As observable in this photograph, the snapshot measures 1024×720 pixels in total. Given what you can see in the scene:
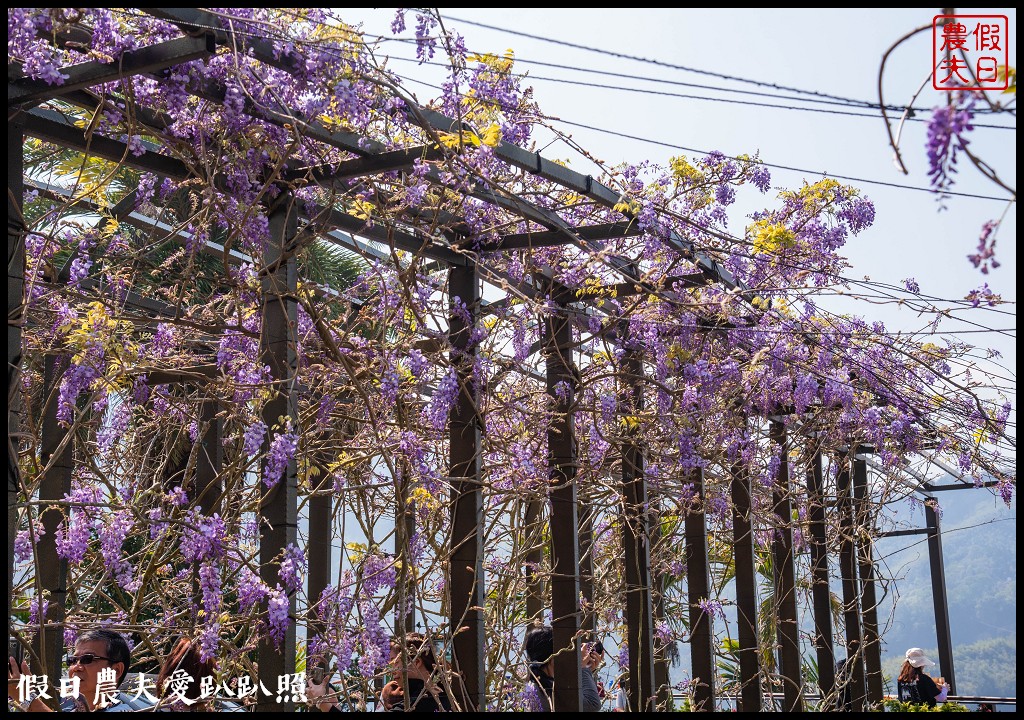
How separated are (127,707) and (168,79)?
2311mm

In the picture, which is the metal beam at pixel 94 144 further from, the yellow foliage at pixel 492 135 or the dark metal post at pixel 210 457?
the dark metal post at pixel 210 457

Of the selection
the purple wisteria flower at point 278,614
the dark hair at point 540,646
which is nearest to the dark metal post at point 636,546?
the dark hair at point 540,646

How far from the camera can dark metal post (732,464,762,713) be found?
7.33 meters

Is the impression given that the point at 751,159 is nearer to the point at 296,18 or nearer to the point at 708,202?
the point at 708,202

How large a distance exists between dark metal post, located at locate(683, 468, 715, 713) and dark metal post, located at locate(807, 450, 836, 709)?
2.03 metres

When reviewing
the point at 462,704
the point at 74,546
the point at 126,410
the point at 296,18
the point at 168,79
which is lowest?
the point at 462,704

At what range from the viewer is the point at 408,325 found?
5.02 meters

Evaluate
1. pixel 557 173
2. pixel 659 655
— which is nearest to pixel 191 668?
pixel 557 173

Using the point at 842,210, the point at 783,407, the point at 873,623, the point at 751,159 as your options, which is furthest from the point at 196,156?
the point at 873,623

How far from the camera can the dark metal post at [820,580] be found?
9.11 m

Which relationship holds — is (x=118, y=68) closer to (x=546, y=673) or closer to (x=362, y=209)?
(x=362, y=209)

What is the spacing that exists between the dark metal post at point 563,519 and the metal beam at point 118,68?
2476 mm

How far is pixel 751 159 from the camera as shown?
547 cm

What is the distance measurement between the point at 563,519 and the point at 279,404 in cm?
218
